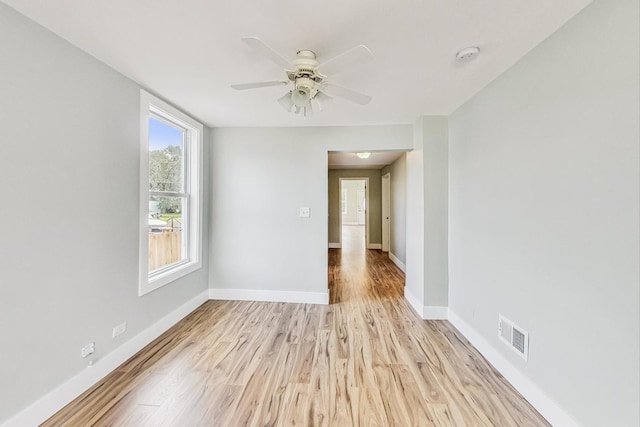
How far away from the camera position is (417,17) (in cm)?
142

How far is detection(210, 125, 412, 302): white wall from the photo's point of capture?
3.41 metres

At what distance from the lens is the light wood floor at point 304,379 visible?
158 centimetres

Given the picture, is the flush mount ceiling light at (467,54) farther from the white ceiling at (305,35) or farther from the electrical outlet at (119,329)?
the electrical outlet at (119,329)

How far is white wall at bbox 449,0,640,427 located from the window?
2.98 m

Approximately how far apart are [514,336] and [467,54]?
1991 mm

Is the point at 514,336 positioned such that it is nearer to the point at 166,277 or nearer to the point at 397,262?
the point at 166,277

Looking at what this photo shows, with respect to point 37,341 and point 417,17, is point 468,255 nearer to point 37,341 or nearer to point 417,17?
point 417,17

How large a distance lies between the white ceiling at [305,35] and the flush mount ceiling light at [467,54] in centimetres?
4

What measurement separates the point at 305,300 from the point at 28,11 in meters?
3.34

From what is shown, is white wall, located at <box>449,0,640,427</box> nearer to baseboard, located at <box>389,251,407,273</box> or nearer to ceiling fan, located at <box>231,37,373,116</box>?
ceiling fan, located at <box>231,37,373,116</box>

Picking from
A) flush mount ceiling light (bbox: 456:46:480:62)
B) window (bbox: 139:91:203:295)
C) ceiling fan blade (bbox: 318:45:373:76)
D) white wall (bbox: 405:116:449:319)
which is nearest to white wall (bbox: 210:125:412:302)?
window (bbox: 139:91:203:295)

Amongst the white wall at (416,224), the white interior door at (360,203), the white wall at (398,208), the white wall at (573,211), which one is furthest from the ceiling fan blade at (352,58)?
the white interior door at (360,203)

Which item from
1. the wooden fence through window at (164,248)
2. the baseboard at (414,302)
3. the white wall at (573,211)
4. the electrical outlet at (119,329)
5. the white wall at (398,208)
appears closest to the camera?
the white wall at (573,211)

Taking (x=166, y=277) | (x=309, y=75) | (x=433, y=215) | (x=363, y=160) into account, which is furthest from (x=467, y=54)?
(x=363, y=160)
